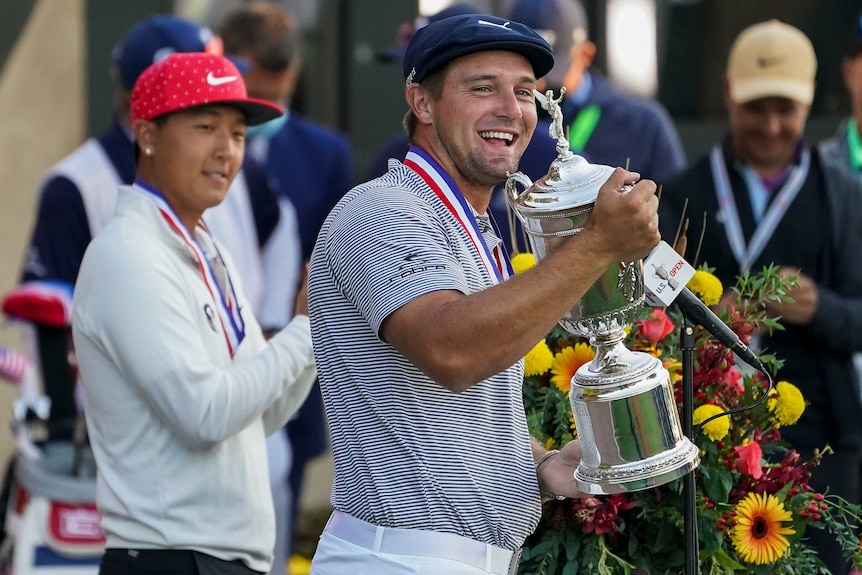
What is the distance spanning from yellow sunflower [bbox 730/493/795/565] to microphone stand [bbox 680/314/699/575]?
0.78 ft

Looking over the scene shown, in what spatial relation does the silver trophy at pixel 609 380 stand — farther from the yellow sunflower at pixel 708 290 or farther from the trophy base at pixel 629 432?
the yellow sunflower at pixel 708 290

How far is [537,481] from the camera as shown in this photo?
→ 3.19 meters

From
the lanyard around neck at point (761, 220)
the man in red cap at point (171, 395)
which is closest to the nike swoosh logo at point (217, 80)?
the man in red cap at point (171, 395)

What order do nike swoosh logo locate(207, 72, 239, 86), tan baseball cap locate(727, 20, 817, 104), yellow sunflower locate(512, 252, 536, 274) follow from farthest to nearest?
tan baseball cap locate(727, 20, 817, 104) < nike swoosh logo locate(207, 72, 239, 86) < yellow sunflower locate(512, 252, 536, 274)

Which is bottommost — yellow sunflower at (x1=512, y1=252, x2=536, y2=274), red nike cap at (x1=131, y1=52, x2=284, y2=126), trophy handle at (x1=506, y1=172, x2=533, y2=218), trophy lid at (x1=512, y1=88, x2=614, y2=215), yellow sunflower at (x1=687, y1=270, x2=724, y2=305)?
yellow sunflower at (x1=687, y1=270, x2=724, y2=305)

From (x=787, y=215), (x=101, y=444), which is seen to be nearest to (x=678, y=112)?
(x=787, y=215)

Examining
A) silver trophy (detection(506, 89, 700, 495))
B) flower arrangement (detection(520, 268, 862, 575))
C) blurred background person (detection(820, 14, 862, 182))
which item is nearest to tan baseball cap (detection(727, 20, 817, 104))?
blurred background person (detection(820, 14, 862, 182))

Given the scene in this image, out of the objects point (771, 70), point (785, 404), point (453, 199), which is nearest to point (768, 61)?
point (771, 70)

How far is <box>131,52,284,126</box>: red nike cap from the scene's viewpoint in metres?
4.12

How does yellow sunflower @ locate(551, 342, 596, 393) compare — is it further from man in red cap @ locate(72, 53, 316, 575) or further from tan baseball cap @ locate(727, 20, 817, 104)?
tan baseball cap @ locate(727, 20, 817, 104)

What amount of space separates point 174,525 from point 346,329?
1002 millimetres

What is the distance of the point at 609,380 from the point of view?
10.0 feet

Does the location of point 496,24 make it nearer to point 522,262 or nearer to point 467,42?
point 467,42

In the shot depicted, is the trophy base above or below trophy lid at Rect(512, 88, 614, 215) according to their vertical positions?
below
